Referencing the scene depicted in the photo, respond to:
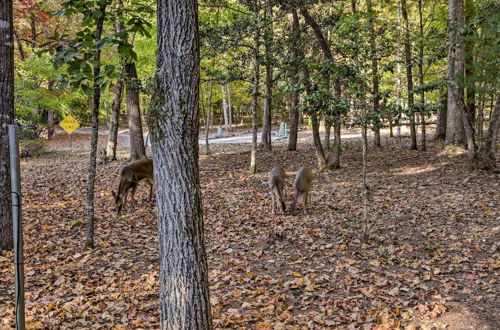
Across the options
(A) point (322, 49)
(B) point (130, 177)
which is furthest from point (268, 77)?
(B) point (130, 177)

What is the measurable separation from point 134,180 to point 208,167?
6.29 metres

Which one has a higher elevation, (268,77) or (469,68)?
(268,77)

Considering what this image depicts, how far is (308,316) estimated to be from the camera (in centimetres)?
553

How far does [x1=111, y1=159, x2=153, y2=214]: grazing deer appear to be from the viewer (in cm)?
1049

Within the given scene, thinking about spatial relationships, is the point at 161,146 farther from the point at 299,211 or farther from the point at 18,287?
the point at 299,211

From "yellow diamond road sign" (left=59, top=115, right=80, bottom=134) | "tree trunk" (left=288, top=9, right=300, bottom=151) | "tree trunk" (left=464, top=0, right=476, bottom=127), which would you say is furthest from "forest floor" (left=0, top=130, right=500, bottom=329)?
"yellow diamond road sign" (left=59, top=115, right=80, bottom=134)

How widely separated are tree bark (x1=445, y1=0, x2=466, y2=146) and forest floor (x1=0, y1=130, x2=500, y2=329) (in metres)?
2.81

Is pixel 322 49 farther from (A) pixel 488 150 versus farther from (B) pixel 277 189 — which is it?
(B) pixel 277 189

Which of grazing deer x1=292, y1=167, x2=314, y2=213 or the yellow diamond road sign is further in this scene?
the yellow diamond road sign

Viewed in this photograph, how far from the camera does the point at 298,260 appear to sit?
293 inches

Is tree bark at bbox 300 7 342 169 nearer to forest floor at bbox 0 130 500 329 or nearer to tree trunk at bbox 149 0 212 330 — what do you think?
forest floor at bbox 0 130 500 329

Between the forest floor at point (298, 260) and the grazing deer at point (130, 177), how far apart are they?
409 millimetres

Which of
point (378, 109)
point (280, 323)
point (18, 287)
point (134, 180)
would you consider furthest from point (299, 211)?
point (18, 287)

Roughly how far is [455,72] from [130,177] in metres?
12.0
